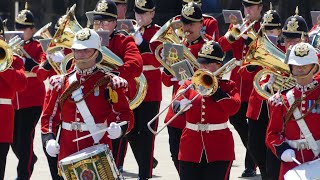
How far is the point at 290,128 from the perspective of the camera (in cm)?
1002

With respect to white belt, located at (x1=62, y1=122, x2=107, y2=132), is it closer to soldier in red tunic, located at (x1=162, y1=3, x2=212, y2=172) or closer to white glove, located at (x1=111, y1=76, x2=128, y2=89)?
white glove, located at (x1=111, y1=76, x2=128, y2=89)

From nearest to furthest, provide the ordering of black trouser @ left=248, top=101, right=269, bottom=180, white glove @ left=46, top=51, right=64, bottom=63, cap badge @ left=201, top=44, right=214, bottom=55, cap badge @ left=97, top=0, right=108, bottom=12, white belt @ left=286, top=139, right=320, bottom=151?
white belt @ left=286, top=139, right=320, bottom=151, cap badge @ left=201, top=44, right=214, bottom=55, cap badge @ left=97, top=0, right=108, bottom=12, white glove @ left=46, top=51, right=64, bottom=63, black trouser @ left=248, top=101, right=269, bottom=180

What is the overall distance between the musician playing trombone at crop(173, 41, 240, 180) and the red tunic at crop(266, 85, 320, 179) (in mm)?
721

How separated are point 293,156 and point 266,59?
184 cm

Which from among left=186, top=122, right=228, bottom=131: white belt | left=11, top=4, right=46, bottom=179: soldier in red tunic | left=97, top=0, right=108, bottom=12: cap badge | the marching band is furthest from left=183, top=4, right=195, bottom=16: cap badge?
left=186, top=122, right=228, bottom=131: white belt

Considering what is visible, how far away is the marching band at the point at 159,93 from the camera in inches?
393

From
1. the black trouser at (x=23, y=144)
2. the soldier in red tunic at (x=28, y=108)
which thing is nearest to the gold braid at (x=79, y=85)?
the soldier in red tunic at (x=28, y=108)

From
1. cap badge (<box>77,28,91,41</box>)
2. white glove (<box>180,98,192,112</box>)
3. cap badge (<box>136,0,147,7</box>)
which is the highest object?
cap badge (<box>77,28,91,41</box>)

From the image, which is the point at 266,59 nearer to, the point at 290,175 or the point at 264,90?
the point at 264,90

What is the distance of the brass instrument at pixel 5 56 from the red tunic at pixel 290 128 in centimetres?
263

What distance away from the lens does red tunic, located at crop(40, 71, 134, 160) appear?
33.7ft

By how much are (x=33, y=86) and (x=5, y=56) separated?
1.95 m

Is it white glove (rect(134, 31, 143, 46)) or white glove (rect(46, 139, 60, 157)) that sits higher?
white glove (rect(134, 31, 143, 46))

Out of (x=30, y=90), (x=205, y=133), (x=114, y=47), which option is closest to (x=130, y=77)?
(x=114, y=47)
